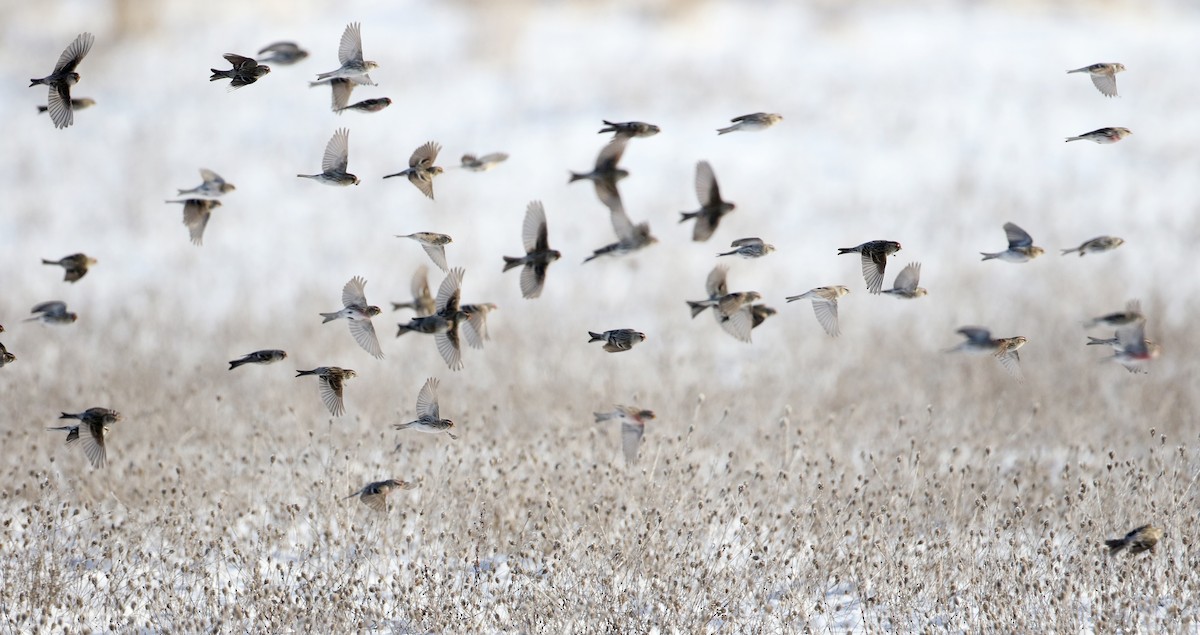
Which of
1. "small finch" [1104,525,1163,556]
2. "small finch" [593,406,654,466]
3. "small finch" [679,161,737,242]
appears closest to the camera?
"small finch" [1104,525,1163,556]

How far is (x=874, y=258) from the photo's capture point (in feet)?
16.4

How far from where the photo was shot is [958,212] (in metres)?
13.9

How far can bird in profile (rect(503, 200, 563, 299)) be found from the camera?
5145mm

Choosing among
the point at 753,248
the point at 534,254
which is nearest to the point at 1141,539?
the point at 753,248

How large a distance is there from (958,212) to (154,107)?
11.8 meters

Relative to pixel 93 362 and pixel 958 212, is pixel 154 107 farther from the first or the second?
pixel 958 212

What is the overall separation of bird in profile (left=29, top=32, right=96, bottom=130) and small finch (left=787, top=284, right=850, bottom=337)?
3.17 metres

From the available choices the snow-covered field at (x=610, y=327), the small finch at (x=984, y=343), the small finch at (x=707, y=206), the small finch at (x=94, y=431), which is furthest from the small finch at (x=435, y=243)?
the small finch at (x=984, y=343)

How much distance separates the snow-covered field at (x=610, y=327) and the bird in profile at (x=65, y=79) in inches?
73.1

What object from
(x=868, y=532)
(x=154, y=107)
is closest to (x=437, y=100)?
(x=154, y=107)

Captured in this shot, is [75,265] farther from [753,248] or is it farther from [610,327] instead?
[610,327]

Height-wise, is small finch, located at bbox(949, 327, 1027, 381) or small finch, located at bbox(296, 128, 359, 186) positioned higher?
small finch, located at bbox(296, 128, 359, 186)

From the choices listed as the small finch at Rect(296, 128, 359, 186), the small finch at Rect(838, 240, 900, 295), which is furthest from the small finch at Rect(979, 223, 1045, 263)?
the small finch at Rect(296, 128, 359, 186)

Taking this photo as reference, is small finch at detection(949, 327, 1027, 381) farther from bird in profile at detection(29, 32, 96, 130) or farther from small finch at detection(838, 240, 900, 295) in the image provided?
bird in profile at detection(29, 32, 96, 130)
